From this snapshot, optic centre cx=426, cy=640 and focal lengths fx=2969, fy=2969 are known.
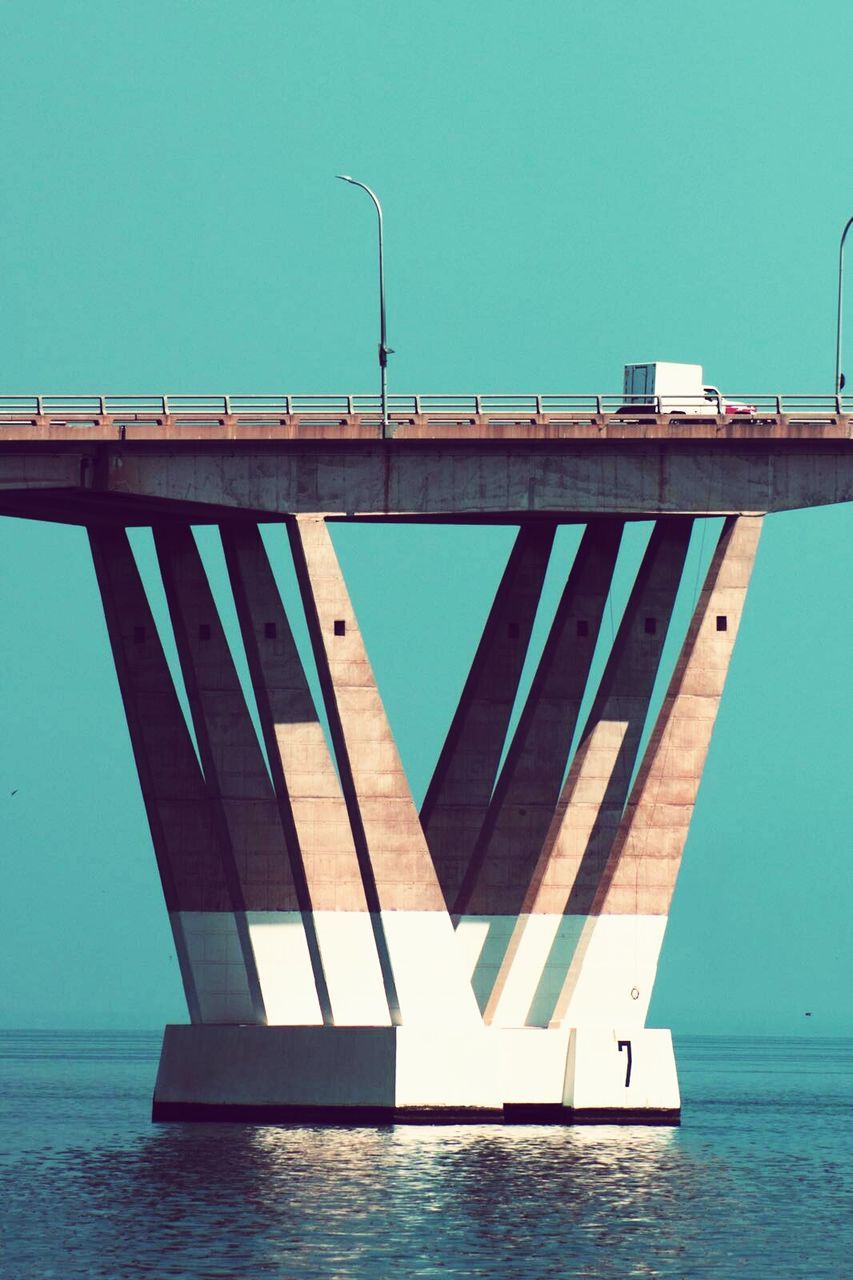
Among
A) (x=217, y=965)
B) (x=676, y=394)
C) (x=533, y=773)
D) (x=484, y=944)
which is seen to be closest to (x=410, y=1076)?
(x=484, y=944)

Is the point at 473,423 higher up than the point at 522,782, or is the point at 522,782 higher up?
the point at 473,423

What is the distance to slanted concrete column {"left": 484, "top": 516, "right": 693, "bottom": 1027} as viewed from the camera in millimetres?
85438

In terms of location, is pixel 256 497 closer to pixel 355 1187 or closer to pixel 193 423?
pixel 193 423

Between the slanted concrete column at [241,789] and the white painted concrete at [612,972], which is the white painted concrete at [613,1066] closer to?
the white painted concrete at [612,972]

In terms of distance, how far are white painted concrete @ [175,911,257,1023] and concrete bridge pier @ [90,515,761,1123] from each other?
7cm

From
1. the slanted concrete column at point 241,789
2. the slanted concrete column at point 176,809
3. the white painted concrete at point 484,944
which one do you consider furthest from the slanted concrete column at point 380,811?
the slanted concrete column at point 176,809

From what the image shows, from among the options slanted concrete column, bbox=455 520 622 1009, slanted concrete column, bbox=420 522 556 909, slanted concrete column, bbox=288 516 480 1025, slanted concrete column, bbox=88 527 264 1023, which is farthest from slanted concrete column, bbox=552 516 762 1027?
slanted concrete column, bbox=88 527 264 1023

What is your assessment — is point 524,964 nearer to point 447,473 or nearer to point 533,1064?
point 533,1064

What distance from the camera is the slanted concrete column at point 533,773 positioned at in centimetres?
8800

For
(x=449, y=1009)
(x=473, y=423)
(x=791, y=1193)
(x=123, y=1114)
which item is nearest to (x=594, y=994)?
(x=449, y=1009)

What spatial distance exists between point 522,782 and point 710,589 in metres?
9.57

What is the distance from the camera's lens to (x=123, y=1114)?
109000mm

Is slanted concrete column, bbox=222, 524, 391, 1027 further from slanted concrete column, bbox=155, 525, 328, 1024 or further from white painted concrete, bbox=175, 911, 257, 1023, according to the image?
white painted concrete, bbox=175, 911, 257, 1023

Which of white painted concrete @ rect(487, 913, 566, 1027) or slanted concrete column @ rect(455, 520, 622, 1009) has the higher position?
slanted concrete column @ rect(455, 520, 622, 1009)
